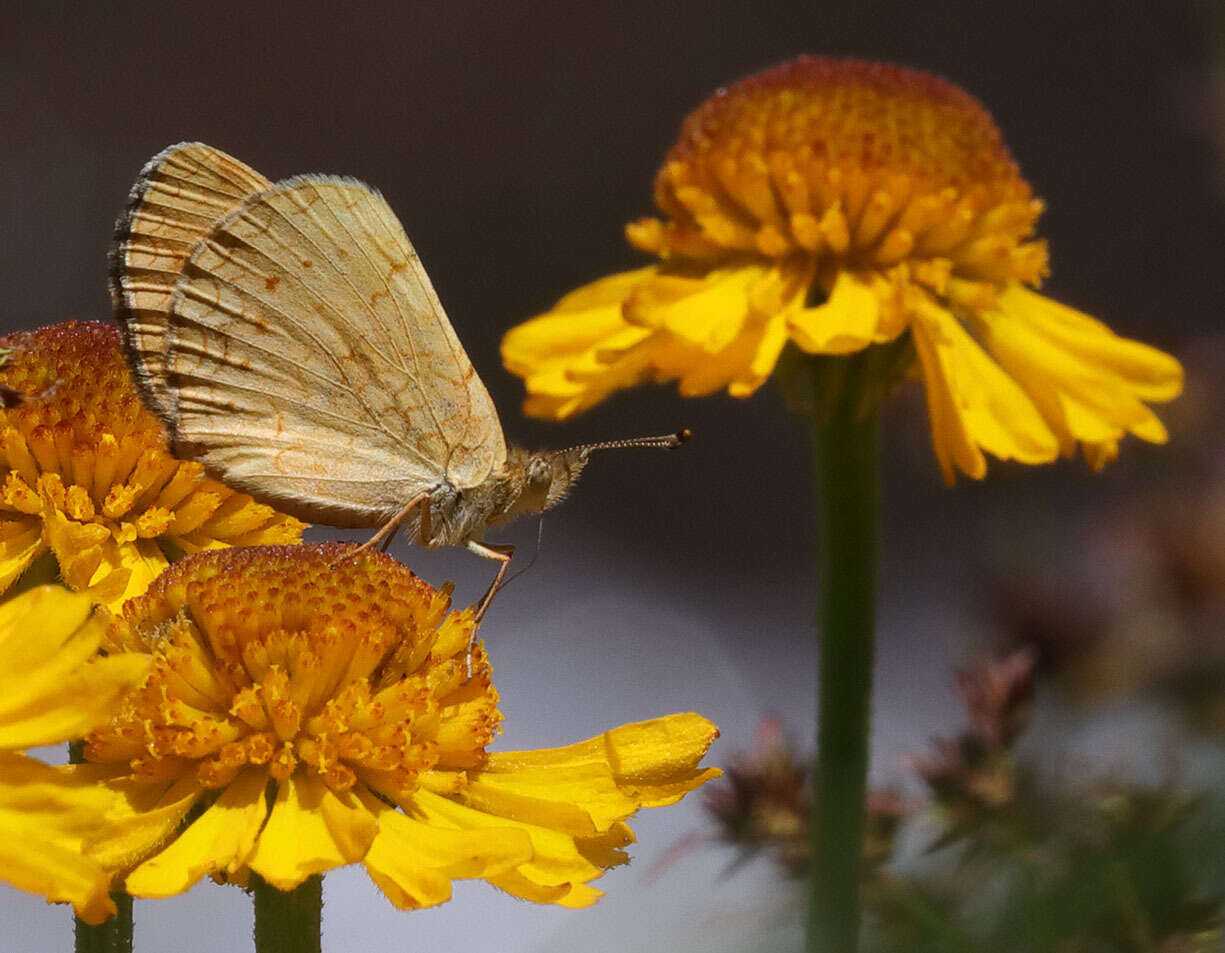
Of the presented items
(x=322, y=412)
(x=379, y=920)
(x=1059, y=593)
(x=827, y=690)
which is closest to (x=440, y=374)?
(x=322, y=412)

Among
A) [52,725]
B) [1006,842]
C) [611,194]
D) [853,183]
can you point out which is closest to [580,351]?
[853,183]

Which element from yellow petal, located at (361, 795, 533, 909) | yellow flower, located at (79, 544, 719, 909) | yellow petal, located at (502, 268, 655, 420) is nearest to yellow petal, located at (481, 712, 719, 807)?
yellow flower, located at (79, 544, 719, 909)

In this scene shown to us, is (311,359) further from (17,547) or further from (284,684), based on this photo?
(284,684)

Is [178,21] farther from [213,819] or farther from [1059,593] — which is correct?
[213,819]

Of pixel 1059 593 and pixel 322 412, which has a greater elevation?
pixel 322 412

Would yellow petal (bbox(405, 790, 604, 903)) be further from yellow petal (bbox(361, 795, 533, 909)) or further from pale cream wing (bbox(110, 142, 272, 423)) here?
pale cream wing (bbox(110, 142, 272, 423))

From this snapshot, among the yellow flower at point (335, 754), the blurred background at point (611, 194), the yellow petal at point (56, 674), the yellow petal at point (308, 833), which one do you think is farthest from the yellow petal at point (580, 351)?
the blurred background at point (611, 194)
